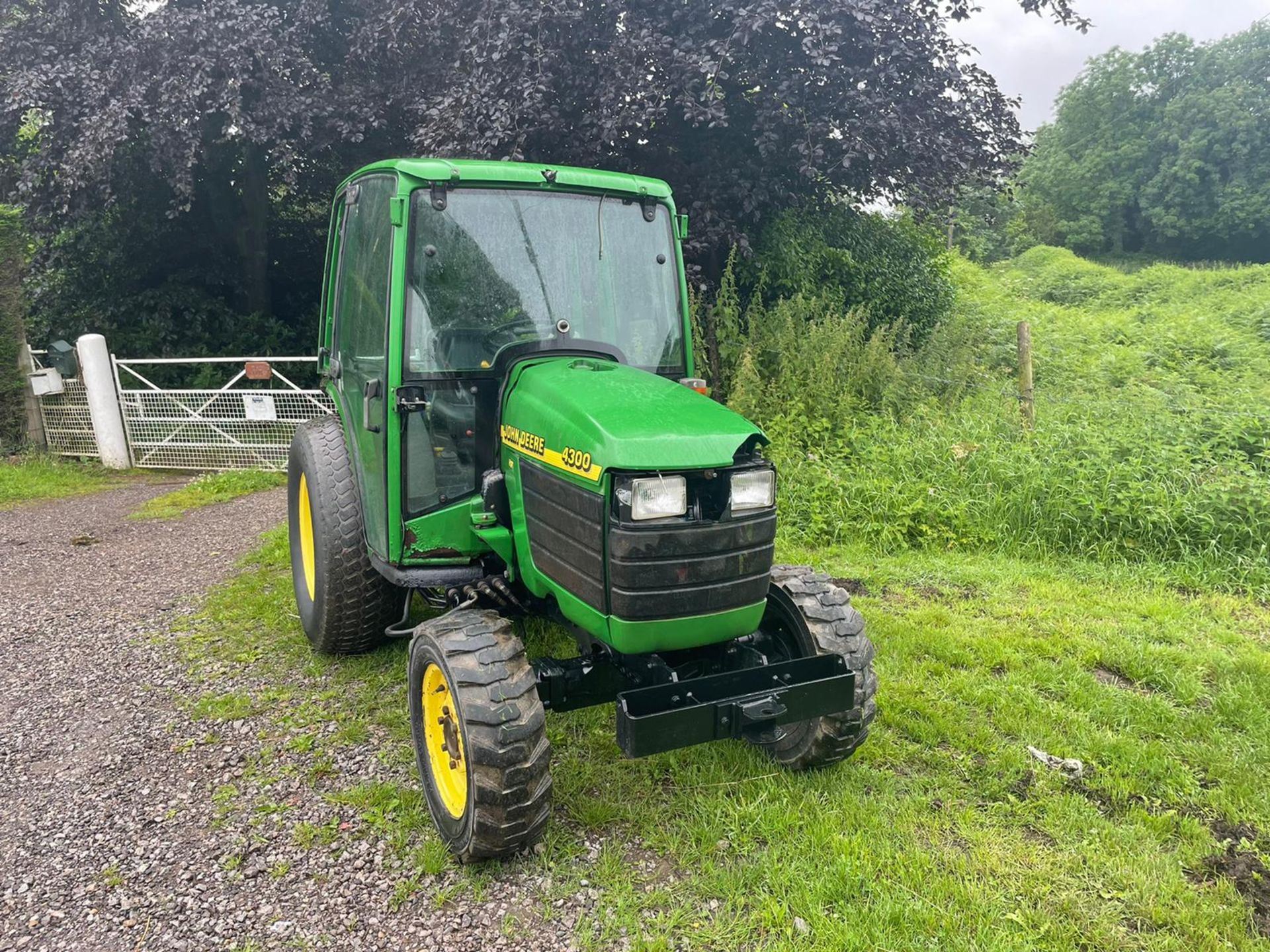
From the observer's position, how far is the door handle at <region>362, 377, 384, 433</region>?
3.18 metres

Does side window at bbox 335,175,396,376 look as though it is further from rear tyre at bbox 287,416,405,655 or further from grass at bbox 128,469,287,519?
grass at bbox 128,469,287,519

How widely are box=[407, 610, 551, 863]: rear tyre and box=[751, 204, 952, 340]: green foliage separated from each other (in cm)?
619

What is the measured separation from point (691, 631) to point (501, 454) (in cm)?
101

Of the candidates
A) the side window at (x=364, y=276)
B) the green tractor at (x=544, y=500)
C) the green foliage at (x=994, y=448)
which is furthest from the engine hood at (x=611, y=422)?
the green foliage at (x=994, y=448)

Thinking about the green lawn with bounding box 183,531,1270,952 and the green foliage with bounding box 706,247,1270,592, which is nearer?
the green lawn with bounding box 183,531,1270,952

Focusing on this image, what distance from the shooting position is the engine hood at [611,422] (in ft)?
7.91

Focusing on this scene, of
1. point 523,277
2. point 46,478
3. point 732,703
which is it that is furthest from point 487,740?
point 46,478

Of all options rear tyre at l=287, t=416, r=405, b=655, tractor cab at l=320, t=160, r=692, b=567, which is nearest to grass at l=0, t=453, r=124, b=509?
rear tyre at l=287, t=416, r=405, b=655

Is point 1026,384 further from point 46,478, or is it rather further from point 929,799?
point 46,478

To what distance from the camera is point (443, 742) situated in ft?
9.45

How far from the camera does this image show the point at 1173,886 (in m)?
2.52

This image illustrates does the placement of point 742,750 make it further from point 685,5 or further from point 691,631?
point 685,5

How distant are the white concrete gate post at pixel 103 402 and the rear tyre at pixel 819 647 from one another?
9077mm

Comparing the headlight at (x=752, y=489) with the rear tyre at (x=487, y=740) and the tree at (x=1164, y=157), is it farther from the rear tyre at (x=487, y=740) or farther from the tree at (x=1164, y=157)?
the tree at (x=1164, y=157)
